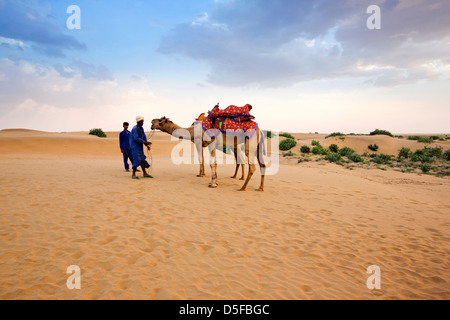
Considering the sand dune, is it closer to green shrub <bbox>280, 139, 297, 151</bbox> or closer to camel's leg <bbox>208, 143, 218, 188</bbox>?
green shrub <bbox>280, 139, 297, 151</bbox>

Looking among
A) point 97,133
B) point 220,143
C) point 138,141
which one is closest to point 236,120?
point 220,143

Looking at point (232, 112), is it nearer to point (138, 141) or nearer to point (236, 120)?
point (236, 120)

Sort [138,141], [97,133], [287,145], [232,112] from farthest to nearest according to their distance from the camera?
[97,133] → [287,145] → [138,141] → [232,112]

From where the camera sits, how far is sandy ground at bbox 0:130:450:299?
10.2ft

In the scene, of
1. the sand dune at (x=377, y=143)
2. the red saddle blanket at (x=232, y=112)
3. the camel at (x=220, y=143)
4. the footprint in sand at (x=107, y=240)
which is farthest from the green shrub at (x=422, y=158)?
the footprint in sand at (x=107, y=240)

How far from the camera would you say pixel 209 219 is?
550 cm

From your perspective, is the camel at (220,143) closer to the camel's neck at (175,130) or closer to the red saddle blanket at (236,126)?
the camel's neck at (175,130)

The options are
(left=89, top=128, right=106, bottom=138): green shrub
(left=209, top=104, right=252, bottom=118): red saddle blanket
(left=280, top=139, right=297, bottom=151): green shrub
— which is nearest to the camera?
(left=209, top=104, right=252, bottom=118): red saddle blanket

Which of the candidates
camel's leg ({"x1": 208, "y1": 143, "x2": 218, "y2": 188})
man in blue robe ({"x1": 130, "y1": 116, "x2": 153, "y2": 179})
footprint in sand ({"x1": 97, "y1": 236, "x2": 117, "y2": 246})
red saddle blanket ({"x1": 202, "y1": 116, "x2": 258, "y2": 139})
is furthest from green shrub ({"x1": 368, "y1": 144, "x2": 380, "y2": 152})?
footprint in sand ({"x1": 97, "y1": 236, "x2": 117, "y2": 246})

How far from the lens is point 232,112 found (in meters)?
8.15

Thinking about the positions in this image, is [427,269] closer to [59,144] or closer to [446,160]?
[446,160]

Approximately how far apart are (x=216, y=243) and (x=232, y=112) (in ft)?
16.3

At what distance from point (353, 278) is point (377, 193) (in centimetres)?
637

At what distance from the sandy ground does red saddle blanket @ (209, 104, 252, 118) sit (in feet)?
8.63
